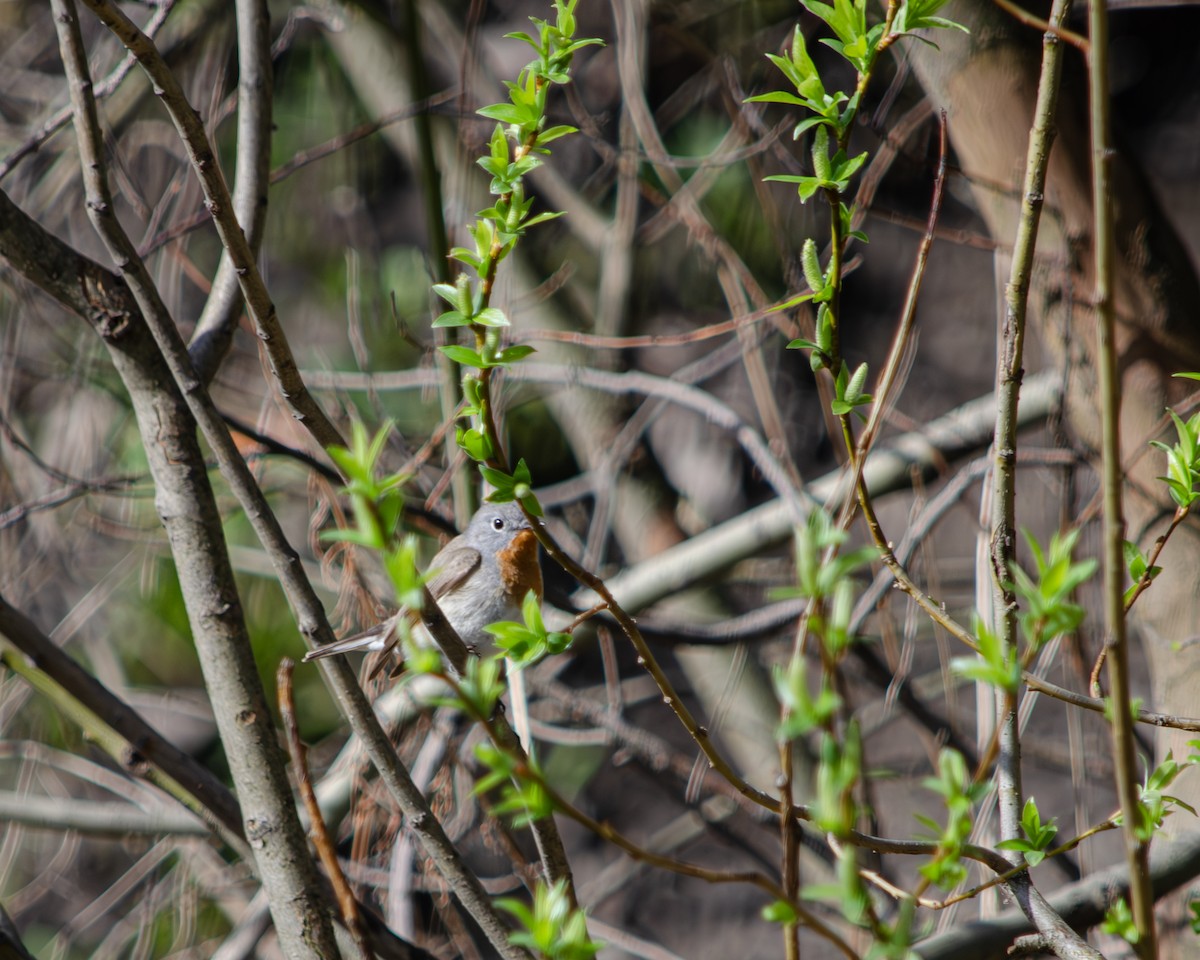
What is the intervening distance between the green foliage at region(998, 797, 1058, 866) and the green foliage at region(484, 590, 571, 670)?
1.82 ft

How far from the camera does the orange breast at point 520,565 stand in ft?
11.0

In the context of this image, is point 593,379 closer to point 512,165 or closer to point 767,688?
point 767,688

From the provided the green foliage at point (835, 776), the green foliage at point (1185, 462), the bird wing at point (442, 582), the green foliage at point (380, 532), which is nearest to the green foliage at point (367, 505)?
the green foliage at point (380, 532)

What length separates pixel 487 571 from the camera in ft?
11.4

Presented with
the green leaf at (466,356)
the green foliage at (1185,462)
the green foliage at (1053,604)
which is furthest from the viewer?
the green foliage at (1185,462)

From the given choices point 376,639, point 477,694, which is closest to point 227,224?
point 477,694

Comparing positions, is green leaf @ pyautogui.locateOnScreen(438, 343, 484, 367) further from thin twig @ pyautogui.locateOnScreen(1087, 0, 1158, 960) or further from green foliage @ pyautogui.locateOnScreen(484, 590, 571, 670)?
thin twig @ pyautogui.locateOnScreen(1087, 0, 1158, 960)

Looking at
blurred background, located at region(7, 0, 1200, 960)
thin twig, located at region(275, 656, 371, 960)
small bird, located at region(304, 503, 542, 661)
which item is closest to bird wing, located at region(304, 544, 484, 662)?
small bird, located at region(304, 503, 542, 661)

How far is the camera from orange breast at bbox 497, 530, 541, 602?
336 centimetres

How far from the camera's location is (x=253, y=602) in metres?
5.22

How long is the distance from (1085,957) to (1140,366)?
Answer: 6.23 ft

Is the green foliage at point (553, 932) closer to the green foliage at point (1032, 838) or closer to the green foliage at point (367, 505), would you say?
the green foliage at point (367, 505)

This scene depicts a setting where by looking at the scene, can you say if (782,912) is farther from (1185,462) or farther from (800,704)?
(1185,462)

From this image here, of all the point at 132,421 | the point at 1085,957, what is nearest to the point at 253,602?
the point at 132,421
